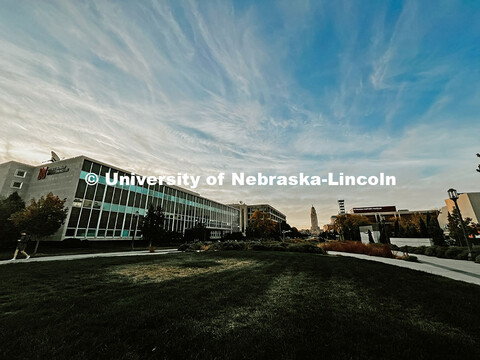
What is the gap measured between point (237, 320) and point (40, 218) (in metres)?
28.2

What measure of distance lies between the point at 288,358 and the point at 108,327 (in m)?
3.19

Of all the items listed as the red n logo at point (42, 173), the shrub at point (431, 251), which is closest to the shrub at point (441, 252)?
the shrub at point (431, 251)

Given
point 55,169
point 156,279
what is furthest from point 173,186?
A: point 156,279

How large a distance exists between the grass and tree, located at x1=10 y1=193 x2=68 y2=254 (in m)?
20.0

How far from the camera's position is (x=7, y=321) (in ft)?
13.0

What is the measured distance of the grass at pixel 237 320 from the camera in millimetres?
3018

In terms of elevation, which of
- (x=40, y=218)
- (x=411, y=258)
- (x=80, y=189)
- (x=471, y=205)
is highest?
(x=471, y=205)

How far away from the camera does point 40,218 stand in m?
22.5

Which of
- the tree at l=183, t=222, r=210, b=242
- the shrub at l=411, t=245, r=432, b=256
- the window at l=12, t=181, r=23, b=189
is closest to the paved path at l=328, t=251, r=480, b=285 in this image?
the shrub at l=411, t=245, r=432, b=256

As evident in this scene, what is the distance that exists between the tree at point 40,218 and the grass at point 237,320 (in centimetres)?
1996

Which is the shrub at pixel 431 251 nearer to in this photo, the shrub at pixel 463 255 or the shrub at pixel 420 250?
the shrub at pixel 420 250

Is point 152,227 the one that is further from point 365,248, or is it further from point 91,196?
point 365,248

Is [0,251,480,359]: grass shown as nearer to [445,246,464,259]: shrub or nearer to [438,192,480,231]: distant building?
[445,246,464,259]: shrub

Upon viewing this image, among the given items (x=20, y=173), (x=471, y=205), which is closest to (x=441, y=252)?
(x=20, y=173)
